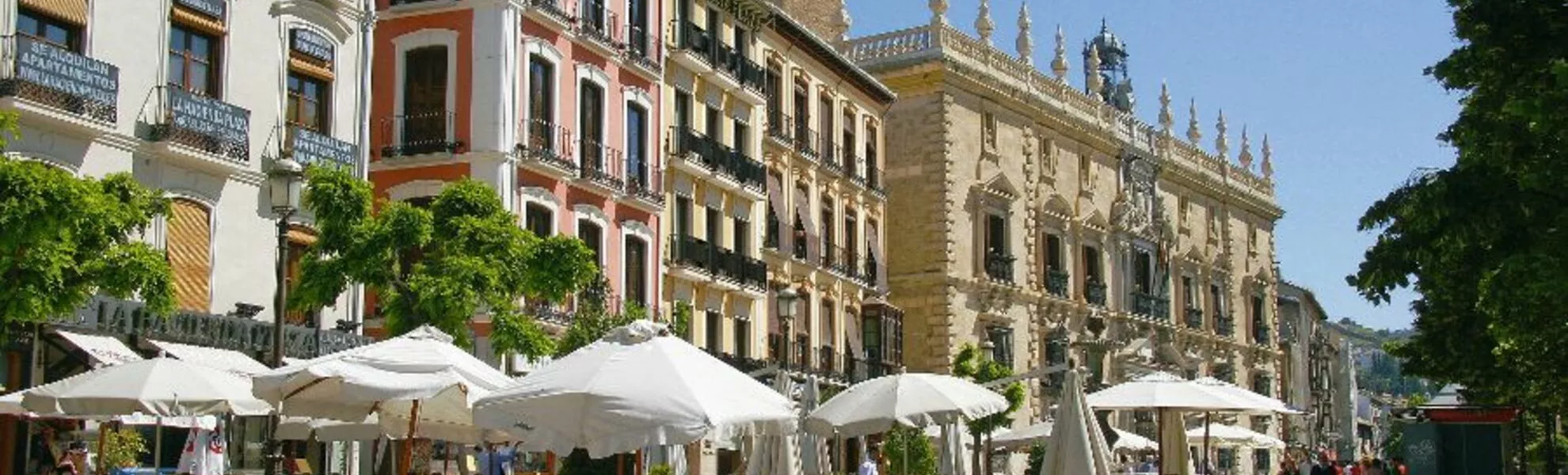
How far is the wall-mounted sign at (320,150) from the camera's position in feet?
86.9

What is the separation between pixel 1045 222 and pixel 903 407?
109 feet

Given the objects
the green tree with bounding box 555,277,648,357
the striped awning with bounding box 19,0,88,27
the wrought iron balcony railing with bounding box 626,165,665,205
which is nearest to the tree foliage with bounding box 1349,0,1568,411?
the green tree with bounding box 555,277,648,357

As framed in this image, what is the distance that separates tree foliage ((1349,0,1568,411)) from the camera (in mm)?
15359

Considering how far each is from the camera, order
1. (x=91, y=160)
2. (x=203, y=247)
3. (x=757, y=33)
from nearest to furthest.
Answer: (x=91, y=160), (x=203, y=247), (x=757, y=33)

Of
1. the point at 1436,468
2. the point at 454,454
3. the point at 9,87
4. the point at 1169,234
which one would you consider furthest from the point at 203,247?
the point at 1169,234

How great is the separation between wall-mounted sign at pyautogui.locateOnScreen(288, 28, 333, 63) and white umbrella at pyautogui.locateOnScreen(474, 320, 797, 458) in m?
14.0

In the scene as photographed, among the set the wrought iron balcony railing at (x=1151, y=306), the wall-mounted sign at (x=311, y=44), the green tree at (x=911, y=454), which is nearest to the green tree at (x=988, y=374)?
the green tree at (x=911, y=454)

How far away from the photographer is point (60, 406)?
17.4m

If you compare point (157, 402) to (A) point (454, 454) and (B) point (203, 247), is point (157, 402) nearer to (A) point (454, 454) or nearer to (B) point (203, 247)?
(B) point (203, 247)

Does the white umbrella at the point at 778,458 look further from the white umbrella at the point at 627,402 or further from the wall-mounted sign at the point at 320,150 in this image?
the white umbrella at the point at 627,402

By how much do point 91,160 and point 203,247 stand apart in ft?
7.39

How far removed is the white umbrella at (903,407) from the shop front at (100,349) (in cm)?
627

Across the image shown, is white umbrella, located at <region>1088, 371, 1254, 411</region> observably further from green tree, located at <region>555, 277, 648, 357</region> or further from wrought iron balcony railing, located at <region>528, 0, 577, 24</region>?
wrought iron balcony railing, located at <region>528, 0, 577, 24</region>

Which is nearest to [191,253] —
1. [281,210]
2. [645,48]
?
[281,210]
